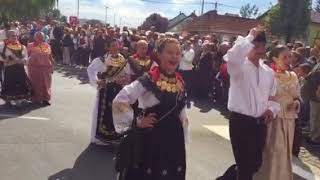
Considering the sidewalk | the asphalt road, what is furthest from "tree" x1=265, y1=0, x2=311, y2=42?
the sidewalk

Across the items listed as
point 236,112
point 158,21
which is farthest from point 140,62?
point 158,21

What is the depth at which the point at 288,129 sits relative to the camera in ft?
22.4

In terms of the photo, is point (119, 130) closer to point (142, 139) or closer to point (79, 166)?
point (142, 139)

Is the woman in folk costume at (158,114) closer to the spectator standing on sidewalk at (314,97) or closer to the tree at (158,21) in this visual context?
the spectator standing on sidewalk at (314,97)

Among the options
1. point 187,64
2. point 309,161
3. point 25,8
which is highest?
point 25,8

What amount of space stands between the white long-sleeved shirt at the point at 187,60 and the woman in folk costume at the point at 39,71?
14.6ft

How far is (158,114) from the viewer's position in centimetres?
Answer: 512

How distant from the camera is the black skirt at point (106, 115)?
8758 millimetres

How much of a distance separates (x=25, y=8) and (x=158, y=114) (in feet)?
166

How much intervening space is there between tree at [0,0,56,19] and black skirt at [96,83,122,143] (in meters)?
44.1

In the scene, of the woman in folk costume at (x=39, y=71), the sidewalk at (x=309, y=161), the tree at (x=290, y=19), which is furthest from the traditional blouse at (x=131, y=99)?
the tree at (x=290, y=19)

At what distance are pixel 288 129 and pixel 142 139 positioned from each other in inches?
94.5

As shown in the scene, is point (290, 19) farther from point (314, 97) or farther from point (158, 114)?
point (158, 114)

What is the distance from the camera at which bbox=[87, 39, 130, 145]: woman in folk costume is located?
343 inches
